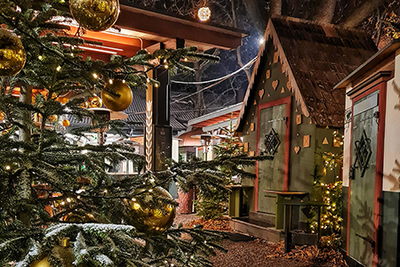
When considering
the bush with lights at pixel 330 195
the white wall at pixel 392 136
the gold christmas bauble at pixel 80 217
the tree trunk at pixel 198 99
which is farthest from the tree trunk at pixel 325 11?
the gold christmas bauble at pixel 80 217

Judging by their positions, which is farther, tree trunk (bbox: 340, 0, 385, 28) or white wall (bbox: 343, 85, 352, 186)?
tree trunk (bbox: 340, 0, 385, 28)

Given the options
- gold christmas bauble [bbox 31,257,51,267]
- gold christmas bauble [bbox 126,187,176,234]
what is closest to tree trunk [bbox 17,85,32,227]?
gold christmas bauble [bbox 31,257,51,267]

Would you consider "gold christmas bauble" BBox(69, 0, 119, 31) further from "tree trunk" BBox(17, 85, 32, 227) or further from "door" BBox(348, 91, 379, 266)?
"door" BBox(348, 91, 379, 266)

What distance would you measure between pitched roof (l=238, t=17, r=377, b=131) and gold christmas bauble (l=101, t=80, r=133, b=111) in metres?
4.78

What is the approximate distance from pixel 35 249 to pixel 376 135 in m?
4.47

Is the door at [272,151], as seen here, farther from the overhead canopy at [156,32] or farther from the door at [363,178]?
the overhead canopy at [156,32]

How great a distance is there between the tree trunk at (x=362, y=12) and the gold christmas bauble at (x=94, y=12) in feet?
32.6

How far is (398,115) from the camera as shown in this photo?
4.07m

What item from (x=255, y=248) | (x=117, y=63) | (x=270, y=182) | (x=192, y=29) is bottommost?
(x=255, y=248)

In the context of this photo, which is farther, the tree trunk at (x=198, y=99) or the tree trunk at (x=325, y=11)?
the tree trunk at (x=198, y=99)

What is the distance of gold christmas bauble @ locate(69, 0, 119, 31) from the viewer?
1896mm

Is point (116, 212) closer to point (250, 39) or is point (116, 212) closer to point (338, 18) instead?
point (338, 18)

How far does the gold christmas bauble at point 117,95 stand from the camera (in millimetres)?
2441

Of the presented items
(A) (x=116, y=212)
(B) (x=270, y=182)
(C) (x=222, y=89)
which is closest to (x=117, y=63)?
(A) (x=116, y=212)
